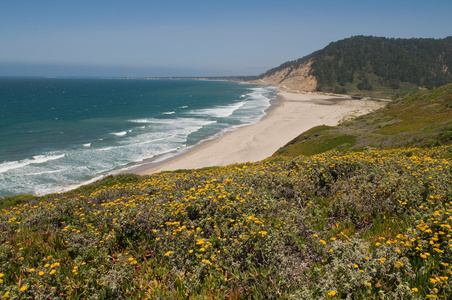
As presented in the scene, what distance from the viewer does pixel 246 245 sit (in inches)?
187

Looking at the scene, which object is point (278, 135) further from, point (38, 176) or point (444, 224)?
point (444, 224)

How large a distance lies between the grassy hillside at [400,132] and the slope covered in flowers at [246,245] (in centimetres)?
1743

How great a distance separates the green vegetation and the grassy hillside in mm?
16167

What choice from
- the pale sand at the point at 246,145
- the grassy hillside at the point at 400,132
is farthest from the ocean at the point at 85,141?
the grassy hillside at the point at 400,132

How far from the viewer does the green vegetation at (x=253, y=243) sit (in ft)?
13.1

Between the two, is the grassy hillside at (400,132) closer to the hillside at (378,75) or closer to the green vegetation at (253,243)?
the green vegetation at (253,243)

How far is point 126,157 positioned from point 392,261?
39.8 metres

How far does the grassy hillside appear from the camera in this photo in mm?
22141

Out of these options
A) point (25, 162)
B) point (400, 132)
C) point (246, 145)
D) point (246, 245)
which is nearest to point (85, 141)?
point (25, 162)

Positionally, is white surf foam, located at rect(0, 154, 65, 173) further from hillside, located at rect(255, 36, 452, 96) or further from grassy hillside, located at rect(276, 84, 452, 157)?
hillside, located at rect(255, 36, 452, 96)

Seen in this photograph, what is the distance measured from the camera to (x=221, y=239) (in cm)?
482

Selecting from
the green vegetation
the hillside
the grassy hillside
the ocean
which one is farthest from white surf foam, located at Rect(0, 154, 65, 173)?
the hillside

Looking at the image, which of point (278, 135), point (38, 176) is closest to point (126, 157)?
point (38, 176)

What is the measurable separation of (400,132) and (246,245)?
31.1m
